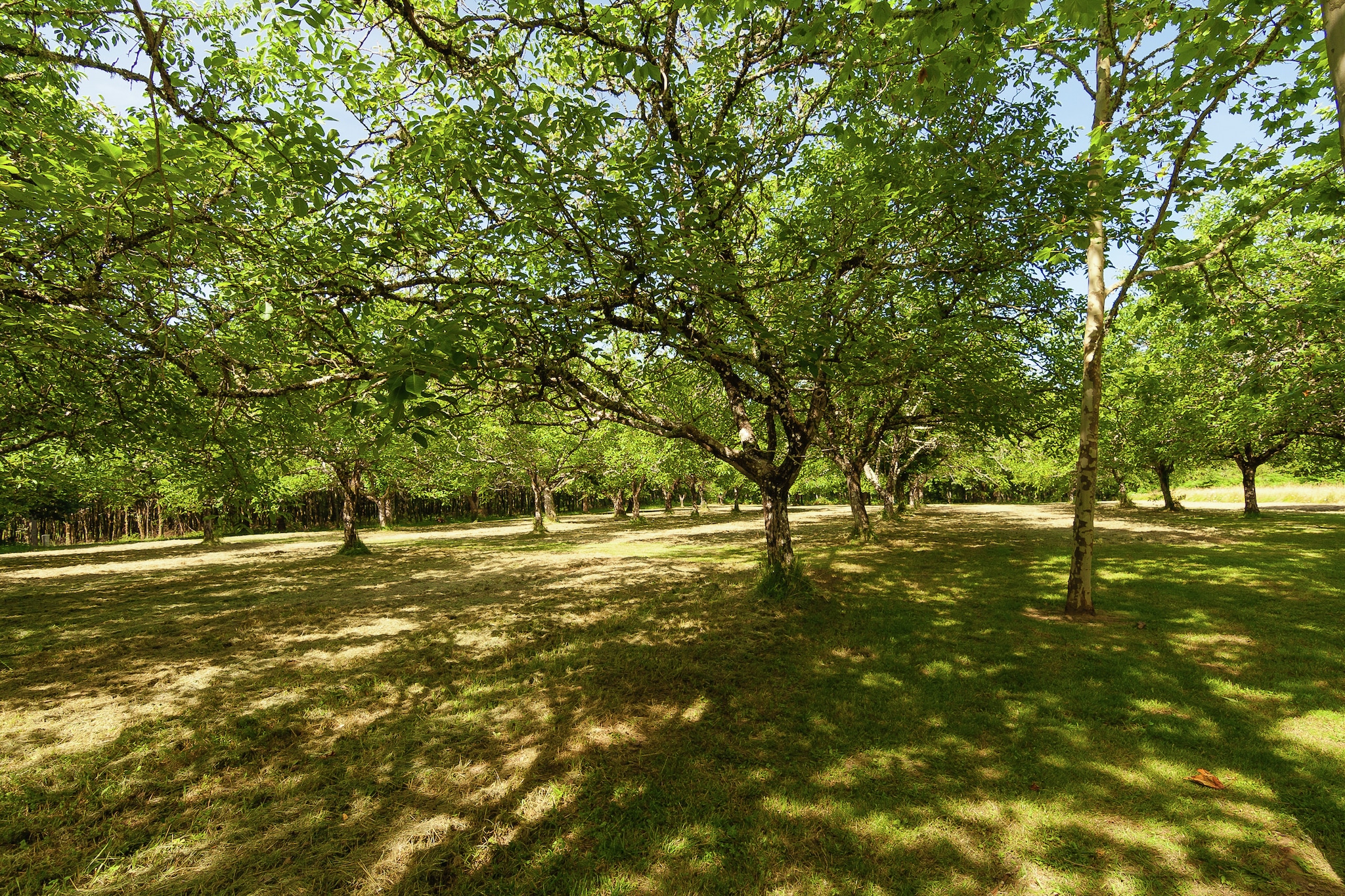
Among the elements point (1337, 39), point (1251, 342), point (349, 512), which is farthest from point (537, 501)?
point (1337, 39)

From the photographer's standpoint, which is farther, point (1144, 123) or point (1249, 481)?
point (1249, 481)

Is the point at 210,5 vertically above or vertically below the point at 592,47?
above

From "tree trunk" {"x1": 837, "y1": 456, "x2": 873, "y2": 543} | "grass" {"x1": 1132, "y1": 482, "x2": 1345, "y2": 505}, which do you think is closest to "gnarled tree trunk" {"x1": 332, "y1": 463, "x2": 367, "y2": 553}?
"tree trunk" {"x1": 837, "y1": 456, "x2": 873, "y2": 543}

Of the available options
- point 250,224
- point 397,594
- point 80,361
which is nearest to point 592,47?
point 250,224

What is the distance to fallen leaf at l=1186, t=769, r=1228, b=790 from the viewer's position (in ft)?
14.8

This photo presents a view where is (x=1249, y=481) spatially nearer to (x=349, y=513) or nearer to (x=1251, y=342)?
(x=1251, y=342)

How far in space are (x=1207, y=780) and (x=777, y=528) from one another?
7506 mm

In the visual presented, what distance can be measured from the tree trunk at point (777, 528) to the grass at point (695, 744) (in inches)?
47.7

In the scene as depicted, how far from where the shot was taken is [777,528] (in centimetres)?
1156

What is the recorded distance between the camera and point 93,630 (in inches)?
417

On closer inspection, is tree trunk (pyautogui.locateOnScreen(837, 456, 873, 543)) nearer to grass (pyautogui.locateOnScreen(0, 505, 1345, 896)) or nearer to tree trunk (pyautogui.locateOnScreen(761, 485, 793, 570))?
grass (pyautogui.locateOnScreen(0, 505, 1345, 896))

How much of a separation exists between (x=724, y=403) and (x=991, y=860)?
47.0 feet

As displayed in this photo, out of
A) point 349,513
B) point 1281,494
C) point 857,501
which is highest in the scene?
Answer: point 857,501

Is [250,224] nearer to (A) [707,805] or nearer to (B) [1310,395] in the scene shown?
(A) [707,805]
